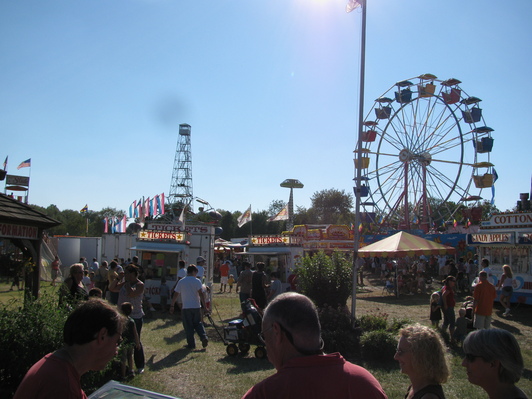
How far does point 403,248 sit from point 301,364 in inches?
653

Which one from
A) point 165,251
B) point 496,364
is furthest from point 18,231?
point 165,251

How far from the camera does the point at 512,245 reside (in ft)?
51.9

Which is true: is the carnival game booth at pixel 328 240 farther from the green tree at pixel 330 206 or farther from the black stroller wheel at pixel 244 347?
the green tree at pixel 330 206

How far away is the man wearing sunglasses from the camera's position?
1.87 metres

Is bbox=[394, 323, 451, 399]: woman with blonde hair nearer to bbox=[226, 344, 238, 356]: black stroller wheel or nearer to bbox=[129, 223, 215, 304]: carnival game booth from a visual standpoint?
bbox=[226, 344, 238, 356]: black stroller wheel

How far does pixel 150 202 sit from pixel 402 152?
18.5 m

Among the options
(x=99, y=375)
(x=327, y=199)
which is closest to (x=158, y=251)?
(x=99, y=375)

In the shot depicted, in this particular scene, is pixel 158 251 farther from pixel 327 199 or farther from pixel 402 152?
pixel 327 199

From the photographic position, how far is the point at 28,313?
530 centimetres

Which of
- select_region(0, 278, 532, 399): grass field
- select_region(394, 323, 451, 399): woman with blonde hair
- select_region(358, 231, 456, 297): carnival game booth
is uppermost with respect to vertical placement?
select_region(358, 231, 456, 297): carnival game booth

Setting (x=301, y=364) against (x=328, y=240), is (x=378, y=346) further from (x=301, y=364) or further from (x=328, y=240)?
(x=328, y=240)

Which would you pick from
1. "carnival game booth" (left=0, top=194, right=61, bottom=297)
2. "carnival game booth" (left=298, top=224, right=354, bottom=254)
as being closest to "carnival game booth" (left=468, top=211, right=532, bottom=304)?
"carnival game booth" (left=298, top=224, right=354, bottom=254)

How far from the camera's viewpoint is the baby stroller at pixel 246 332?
834 centimetres

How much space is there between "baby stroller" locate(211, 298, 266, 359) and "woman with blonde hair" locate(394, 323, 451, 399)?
5771 mm
